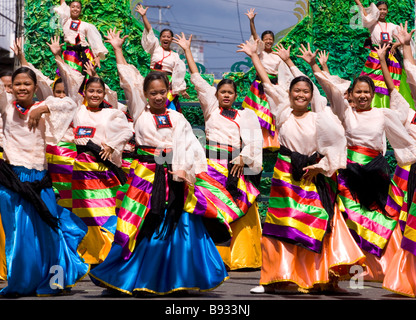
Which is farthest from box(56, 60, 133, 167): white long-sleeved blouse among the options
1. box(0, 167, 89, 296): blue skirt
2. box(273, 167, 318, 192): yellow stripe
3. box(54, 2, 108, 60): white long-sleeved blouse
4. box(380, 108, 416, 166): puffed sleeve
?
box(380, 108, 416, 166): puffed sleeve

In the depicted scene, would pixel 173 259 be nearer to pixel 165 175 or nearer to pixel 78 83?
pixel 165 175

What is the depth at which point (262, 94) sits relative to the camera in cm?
989

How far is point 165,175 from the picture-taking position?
5.84 m

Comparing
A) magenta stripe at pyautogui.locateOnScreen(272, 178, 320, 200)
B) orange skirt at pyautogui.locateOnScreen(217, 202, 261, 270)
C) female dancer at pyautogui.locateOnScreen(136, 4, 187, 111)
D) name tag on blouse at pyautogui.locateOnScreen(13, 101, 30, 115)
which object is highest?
female dancer at pyautogui.locateOnScreen(136, 4, 187, 111)

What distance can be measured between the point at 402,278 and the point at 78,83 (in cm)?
377

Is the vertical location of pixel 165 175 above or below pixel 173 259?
above

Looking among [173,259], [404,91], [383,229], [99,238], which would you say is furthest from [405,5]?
[173,259]

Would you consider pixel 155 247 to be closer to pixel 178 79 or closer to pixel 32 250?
pixel 32 250

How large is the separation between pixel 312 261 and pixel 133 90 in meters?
1.94

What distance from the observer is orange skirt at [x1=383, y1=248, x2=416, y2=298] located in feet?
18.8

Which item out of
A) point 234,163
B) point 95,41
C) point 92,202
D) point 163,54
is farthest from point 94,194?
point 95,41

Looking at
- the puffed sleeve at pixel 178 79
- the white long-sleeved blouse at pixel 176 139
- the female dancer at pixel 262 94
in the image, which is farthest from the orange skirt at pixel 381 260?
the puffed sleeve at pixel 178 79

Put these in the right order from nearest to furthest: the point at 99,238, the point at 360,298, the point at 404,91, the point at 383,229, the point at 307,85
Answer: the point at 360,298 → the point at 307,85 → the point at 383,229 → the point at 99,238 → the point at 404,91

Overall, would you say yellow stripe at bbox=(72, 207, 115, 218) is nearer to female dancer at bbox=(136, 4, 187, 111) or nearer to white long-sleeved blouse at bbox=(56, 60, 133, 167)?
white long-sleeved blouse at bbox=(56, 60, 133, 167)
